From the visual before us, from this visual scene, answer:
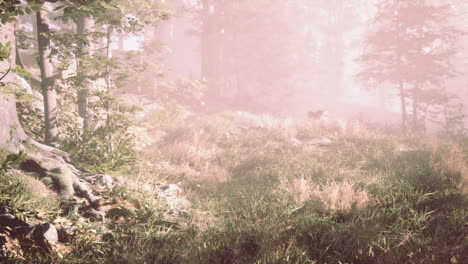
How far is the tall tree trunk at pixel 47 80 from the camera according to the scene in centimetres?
608

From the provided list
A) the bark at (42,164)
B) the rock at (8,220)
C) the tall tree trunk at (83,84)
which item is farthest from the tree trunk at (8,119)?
the rock at (8,220)

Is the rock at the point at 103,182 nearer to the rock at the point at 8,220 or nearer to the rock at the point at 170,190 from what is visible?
the rock at the point at 170,190

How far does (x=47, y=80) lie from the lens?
636 cm

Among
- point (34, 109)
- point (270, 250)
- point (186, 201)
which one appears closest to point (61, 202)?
point (186, 201)

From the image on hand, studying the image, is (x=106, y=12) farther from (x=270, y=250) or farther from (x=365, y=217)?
(x=365, y=217)

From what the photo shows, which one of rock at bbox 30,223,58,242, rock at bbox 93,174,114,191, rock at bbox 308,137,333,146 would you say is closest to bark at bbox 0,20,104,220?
rock at bbox 93,174,114,191

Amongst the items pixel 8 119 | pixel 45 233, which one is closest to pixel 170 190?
pixel 45 233

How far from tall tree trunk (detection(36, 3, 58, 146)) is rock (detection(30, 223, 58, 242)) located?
146 inches

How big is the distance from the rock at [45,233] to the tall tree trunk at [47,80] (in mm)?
3708

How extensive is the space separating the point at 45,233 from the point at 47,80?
15.0 ft

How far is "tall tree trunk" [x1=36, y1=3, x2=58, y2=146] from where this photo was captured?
239 inches

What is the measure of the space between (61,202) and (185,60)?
46.2m

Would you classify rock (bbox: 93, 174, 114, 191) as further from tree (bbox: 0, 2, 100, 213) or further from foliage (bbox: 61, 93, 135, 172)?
foliage (bbox: 61, 93, 135, 172)

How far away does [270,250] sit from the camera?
3.74 meters
